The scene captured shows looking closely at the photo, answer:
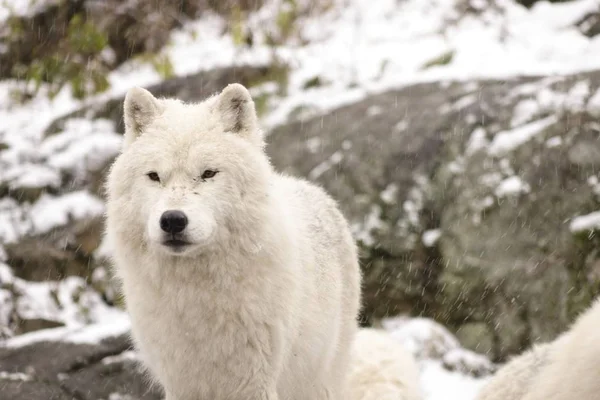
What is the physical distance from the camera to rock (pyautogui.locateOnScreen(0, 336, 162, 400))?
5.46 metres

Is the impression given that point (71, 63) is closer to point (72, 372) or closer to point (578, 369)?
point (72, 372)

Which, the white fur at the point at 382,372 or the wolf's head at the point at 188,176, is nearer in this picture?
the wolf's head at the point at 188,176

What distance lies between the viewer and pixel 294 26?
12156 mm

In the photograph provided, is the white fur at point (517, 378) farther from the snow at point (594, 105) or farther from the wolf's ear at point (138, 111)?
the snow at point (594, 105)

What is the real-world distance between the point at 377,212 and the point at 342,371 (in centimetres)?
281

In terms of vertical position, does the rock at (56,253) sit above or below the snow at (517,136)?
below

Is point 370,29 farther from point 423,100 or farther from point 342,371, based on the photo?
point 342,371

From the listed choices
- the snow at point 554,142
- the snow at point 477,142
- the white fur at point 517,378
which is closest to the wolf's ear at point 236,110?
the white fur at point 517,378

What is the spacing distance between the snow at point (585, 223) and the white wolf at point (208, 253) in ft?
12.1

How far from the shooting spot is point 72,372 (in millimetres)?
5668

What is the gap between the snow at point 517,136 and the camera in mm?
7273

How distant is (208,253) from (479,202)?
161 inches

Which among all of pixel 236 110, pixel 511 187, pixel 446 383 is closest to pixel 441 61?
pixel 511 187

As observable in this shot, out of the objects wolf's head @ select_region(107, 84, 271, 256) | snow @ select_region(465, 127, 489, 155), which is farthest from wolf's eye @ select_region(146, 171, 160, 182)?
snow @ select_region(465, 127, 489, 155)
